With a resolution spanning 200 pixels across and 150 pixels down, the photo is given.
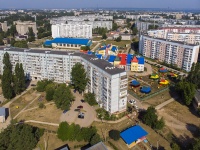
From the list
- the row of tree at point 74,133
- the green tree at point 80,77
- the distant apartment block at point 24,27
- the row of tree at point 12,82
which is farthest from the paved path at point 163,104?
the distant apartment block at point 24,27

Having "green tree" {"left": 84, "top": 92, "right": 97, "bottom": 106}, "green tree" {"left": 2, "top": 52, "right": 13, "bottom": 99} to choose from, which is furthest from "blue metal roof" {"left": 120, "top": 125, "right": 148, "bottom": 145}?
"green tree" {"left": 2, "top": 52, "right": 13, "bottom": 99}

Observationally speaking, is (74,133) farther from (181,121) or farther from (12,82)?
(12,82)

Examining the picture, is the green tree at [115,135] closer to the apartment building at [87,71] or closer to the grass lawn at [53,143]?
the grass lawn at [53,143]

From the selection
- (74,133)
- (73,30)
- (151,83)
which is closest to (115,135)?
(74,133)

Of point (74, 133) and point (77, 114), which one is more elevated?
point (74, 133)

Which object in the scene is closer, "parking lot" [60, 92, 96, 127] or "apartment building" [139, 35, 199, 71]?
"parking lot" [60, 92, 96, 127]

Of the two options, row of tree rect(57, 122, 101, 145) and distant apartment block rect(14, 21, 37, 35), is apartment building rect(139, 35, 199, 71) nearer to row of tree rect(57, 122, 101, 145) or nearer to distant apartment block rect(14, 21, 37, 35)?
row of tree rect(57, 122, 101, 145)
